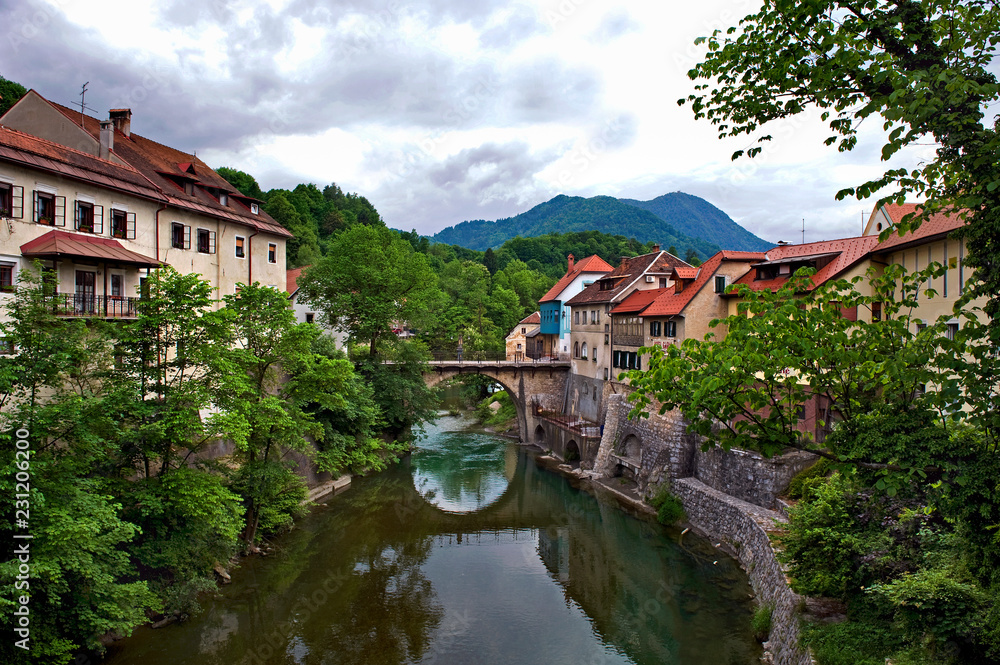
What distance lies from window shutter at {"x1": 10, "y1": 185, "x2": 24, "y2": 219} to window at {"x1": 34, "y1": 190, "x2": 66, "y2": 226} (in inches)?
20.0

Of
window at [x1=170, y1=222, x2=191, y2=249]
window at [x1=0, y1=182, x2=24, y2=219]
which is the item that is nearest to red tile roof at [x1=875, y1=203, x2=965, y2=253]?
window at [x1=0, y1=182, x2=24, y2=219]

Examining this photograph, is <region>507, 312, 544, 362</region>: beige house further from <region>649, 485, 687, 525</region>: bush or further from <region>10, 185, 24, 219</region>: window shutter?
<region>10, 185, 24, 219</region>: window shutter

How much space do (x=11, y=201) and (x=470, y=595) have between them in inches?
783

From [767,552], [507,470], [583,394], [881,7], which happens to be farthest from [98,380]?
[583,394]

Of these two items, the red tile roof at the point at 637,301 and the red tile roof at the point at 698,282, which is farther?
the red tile roof at the point at 637,301

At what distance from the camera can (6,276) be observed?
19.1 m

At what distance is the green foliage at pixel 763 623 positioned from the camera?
57.0 feet

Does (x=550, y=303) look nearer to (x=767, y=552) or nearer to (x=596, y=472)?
(x=596, y=472)

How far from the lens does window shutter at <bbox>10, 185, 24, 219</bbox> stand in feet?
63.2

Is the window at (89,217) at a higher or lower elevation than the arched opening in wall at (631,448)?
higher

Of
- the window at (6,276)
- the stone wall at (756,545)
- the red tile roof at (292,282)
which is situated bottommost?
the stone wall at (756,545)

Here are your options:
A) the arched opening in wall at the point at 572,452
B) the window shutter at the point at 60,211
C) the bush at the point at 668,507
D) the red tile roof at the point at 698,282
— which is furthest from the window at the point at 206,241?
the arched opening in wall at the point at 572,452

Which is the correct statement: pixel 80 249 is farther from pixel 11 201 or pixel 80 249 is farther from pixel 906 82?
pixel 906 82

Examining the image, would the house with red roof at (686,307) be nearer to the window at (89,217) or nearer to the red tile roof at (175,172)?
the red tile roof at (175,172)
